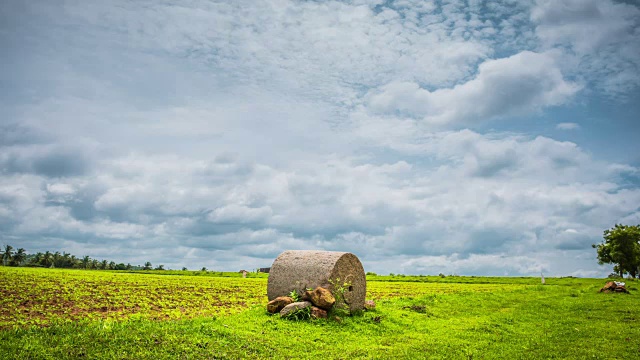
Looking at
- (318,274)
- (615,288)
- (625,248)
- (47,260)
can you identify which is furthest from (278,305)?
(47,260)

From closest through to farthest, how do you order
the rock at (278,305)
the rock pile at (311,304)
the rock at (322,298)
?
1. the rock pile at (311,304)
2. the rock at (322,298)
3. the rock at (278,305)

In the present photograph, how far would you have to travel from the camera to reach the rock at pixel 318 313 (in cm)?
1612

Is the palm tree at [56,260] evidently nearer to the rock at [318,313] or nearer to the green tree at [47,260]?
the green tree at [47,260]

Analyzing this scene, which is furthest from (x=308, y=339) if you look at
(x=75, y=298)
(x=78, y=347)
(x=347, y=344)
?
(x=75, y=298)

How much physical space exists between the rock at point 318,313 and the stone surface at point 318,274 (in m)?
1.43

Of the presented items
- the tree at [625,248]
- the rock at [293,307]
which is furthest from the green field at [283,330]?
the tree at [625,248]

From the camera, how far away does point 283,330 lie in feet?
46.4

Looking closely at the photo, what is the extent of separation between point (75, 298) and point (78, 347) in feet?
41.0

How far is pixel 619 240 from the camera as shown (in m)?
70.2

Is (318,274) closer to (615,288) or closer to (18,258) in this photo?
(615,288)

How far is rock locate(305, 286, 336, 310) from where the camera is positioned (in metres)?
16.5

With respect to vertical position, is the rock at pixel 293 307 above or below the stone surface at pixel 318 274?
below

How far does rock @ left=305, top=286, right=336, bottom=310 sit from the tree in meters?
71.3

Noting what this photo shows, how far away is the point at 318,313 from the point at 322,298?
0.59 meters
